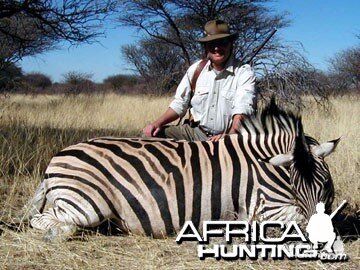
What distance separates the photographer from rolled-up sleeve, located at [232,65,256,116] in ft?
10.5

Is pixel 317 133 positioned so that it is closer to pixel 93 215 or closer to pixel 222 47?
pixel 222 47

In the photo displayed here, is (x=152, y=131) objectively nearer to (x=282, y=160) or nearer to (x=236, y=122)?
(x=236, y=122)

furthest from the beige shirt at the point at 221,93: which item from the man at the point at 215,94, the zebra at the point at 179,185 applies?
the zebra at the point at 179,185

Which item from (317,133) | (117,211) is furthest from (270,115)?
(317,133)

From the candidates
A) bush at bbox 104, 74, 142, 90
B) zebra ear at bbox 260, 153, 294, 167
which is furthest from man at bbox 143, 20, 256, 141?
bush at bbox 104, 74, 142, 90

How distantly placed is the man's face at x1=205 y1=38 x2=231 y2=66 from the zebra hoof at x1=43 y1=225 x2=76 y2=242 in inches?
59.6

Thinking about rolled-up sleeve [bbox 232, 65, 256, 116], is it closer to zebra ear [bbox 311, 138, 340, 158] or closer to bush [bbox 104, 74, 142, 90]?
zebra ear [bbox 311, 138, 340, 158]

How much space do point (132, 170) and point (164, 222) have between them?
32cm

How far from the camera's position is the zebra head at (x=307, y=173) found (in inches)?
92.0

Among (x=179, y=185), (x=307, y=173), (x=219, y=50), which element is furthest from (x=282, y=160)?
(x=219, y=50)

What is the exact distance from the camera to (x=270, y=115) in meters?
2.71

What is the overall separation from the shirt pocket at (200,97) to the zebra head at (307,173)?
1120 mm

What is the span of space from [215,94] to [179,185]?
1.08m

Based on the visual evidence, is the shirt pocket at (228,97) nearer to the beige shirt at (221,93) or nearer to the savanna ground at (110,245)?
the beige shirt at (221,93)
